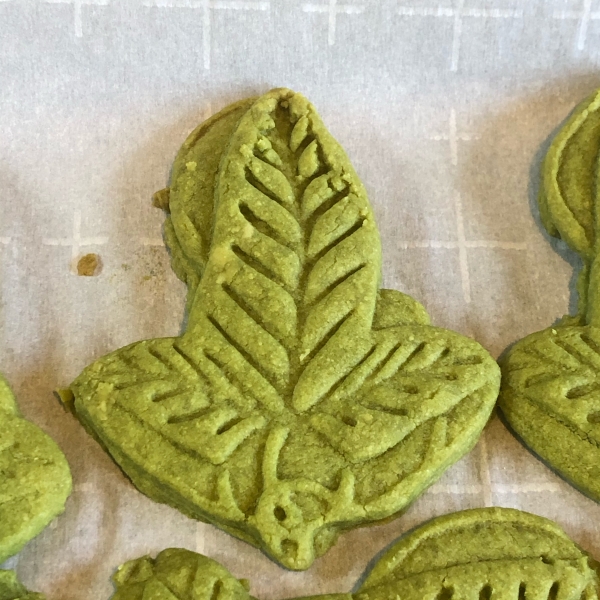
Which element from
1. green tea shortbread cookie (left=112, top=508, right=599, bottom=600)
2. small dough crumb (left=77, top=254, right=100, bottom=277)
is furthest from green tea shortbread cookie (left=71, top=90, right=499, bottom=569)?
small dough crumb (left=77, top=254, right=100, bottom=277)

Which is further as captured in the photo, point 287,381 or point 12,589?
point 287,381

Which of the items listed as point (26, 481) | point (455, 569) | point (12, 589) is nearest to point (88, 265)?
point (26, 481)

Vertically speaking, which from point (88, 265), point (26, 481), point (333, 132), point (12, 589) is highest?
point (333, 132)

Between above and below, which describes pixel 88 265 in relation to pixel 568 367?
above

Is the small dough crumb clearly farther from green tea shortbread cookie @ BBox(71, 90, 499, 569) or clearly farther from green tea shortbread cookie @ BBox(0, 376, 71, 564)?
green tea shortbread cookie @ BBox(0, 376, 71, 564)

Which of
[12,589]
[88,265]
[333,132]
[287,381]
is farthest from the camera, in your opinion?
[333,132]

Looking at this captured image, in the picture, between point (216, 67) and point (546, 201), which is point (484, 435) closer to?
point (546, 201)

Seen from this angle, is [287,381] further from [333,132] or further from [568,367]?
[333,132]
